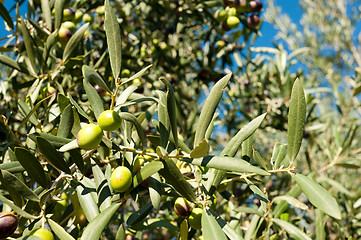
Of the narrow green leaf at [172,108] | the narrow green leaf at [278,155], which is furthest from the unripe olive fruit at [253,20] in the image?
the narrow green leaf at [172,108]

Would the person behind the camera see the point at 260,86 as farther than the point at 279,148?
Yes

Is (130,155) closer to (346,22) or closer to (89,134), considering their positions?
(89,134)

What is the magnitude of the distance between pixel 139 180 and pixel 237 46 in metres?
2.06

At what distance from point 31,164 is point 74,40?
2.48 feet

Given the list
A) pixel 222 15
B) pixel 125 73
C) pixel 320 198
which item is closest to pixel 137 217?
pixel 320 198

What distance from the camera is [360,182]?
4832 mm

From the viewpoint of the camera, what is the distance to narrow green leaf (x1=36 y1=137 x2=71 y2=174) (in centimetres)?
92

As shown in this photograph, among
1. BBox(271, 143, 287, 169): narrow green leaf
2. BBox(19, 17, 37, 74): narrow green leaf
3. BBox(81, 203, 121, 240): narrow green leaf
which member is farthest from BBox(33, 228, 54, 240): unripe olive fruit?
BBox(19, 17, 37, 74): narrow green leaf

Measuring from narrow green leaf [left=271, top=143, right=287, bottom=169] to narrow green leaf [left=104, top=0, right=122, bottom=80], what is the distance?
0.61 meters

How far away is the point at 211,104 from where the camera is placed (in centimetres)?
93

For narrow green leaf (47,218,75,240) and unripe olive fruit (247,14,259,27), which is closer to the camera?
narrow green leaf (47,218,75,240)

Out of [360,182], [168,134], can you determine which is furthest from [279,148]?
[360,182]

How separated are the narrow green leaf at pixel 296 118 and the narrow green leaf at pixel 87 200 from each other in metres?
0.65

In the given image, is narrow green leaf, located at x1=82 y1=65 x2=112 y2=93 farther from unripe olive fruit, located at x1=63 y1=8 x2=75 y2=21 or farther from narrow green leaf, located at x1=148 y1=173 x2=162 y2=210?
unripe olive fruit, located at x1=63 y1=8 x2=75 y2=21
